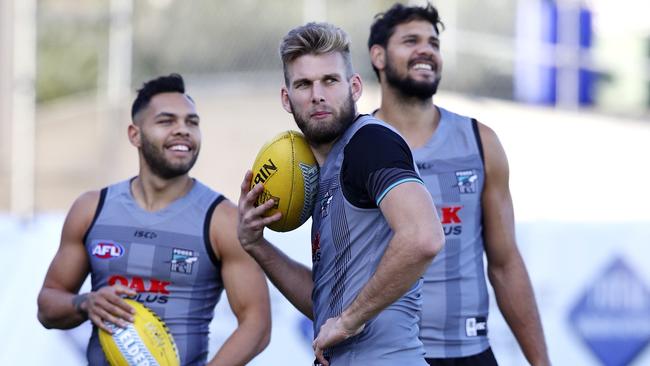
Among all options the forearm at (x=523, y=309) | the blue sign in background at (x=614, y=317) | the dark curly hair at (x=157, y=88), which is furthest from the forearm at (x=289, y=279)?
the blue sign in background at (x=614, y=317)

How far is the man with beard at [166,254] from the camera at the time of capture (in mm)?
5383

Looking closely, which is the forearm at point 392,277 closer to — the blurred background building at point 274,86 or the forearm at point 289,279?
the forearm at point 289,279

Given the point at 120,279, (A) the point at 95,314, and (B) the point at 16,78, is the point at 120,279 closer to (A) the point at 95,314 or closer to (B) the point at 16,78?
(A) the point at 95,314

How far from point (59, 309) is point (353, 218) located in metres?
2.21

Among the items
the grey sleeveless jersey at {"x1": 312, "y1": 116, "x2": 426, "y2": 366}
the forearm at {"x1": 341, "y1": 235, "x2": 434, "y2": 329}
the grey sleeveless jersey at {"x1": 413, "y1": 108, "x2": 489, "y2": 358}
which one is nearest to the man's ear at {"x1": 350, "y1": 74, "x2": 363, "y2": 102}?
the grey sleeveless jersey at {"x1": 312, "y1": 116, "x2": 426, "y2": 366}

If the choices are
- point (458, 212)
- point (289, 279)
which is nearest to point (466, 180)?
point (458, 212)

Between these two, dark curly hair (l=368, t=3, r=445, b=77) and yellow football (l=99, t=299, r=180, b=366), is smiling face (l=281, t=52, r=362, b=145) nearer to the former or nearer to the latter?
yellow football (l=99, t=299, r=180, b=366)

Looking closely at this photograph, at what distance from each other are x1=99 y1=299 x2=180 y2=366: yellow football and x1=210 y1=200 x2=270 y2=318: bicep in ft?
1.45

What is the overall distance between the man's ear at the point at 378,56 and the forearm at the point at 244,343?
1469 millimetres

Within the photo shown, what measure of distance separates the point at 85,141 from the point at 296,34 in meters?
8.31

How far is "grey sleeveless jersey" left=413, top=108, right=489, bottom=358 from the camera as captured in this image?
5.20 metres

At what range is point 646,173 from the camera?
12430 millimetres

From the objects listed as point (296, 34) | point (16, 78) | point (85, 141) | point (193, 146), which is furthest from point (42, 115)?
point (296, 34)

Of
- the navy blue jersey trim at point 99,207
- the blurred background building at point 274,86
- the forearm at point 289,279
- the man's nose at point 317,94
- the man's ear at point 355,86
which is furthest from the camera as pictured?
the blurred background building at point 274,86
